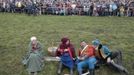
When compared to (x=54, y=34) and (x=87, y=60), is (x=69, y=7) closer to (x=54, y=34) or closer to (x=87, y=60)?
(x=54, y=34)

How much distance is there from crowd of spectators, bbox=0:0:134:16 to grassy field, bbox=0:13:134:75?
65.5 inches

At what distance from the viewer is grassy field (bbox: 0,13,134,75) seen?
14.8 m

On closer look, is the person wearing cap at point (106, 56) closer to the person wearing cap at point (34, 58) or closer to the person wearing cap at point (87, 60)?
the person wearing cap at point (87, 60)

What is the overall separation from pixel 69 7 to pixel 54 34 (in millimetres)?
8818

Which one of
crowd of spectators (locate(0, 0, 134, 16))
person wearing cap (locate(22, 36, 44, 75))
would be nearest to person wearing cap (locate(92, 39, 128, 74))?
person wearing cap (locate(22, 36, 44, 75))

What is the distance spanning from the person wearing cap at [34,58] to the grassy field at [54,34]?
0.26m

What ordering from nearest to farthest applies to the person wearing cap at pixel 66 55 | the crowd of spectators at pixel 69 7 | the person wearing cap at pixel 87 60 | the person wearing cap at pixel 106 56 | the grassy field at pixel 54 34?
the person wearing cap at pixel 87 60 < the person wearing cap at pixel 106 56 < the person wearing cap at pixel 66 55 < the grassy field at pixel 54 34 < the crowd of spectators at pixel 69 7

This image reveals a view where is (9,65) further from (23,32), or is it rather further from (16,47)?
(23,32)

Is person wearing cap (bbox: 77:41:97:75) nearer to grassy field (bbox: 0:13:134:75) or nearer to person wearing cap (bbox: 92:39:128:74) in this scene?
person wearing cap (bbox: 92:39:128:74)

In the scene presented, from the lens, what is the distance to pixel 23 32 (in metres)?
19.3

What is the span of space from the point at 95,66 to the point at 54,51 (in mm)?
1947

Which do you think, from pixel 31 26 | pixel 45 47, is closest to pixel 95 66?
pixel 45 47

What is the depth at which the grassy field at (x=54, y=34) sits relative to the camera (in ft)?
48.4

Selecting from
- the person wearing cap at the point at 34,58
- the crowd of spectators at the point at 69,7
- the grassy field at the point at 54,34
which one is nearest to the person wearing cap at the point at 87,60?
the grassy field at the point at 54,34
